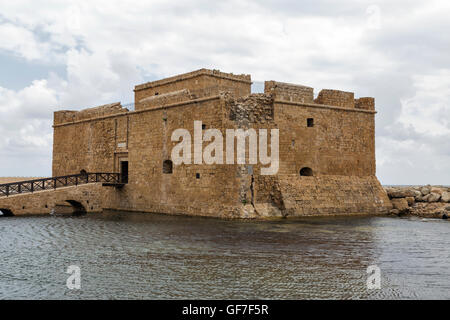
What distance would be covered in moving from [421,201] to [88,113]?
56.0ft

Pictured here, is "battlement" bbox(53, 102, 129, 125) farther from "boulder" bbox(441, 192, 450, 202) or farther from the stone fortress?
"boulder" bbox(441, 192, 450, 202)

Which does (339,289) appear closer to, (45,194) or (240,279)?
(240,279)

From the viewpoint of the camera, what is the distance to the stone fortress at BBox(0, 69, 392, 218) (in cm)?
1631

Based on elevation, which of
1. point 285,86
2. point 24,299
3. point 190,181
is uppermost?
point 285,86

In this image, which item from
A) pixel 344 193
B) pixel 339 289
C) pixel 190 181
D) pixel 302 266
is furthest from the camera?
pixel 344 193

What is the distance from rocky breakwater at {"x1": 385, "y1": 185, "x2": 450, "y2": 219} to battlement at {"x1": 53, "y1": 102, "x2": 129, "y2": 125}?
42.9 feet

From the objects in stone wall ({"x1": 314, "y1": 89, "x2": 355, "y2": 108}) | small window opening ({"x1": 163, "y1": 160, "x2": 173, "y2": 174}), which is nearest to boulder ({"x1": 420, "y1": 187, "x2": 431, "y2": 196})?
stone wall ({"x1": 314, "y1": 89, "x2": 355, "y2": 108})

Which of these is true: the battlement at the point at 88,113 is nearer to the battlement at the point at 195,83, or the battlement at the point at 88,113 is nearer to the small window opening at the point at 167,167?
the battlement at the point at 195,83

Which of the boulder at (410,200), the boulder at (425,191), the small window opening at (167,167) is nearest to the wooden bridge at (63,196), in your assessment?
the small window opening at (167,167)

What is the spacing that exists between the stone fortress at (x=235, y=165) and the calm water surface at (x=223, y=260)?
98.6 inches

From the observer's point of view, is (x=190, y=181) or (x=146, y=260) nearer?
(x=146, y=260)

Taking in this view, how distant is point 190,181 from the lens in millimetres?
17141

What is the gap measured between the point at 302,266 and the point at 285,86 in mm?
11234

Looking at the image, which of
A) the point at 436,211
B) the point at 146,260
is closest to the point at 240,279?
the point at 146,260
